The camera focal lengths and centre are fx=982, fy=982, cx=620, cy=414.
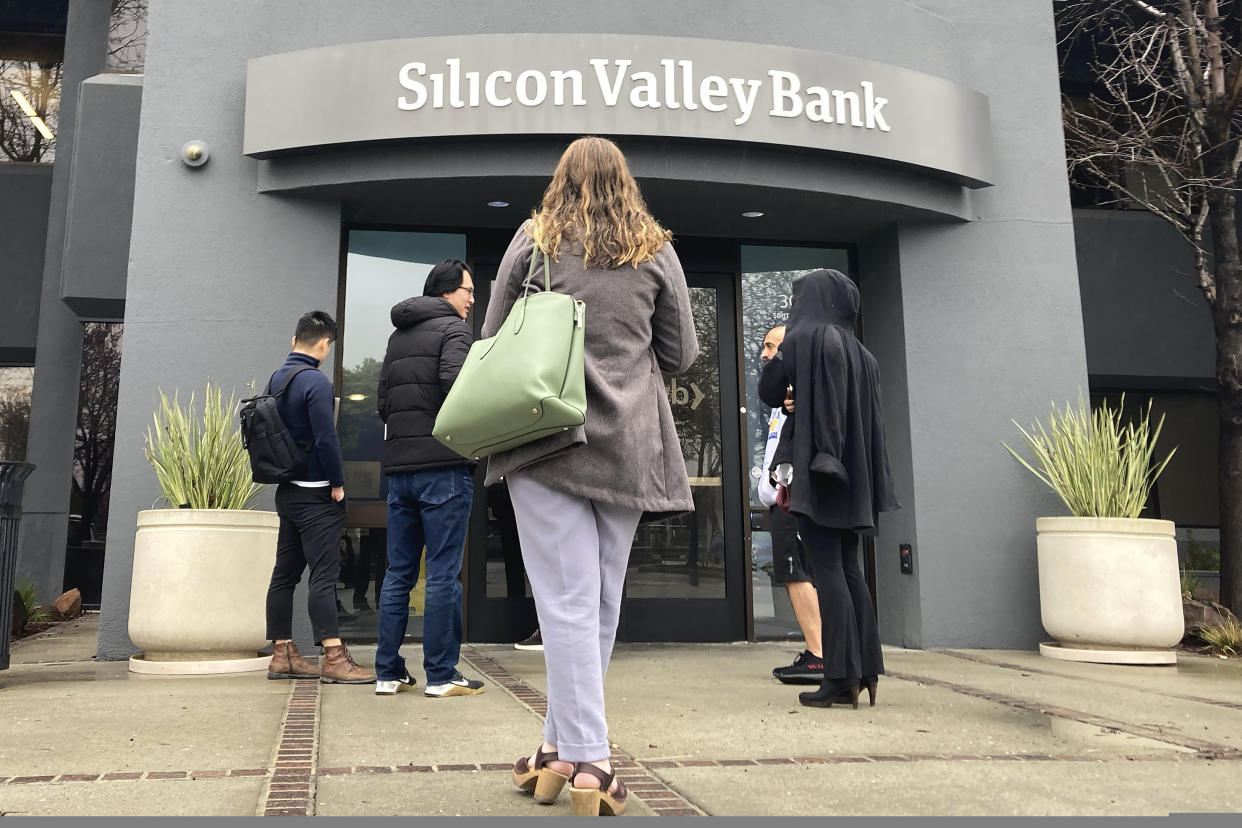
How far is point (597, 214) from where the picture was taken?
2.66 meters

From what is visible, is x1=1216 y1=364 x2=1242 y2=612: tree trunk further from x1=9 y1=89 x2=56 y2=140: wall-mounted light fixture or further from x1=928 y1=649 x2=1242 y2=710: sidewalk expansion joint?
x1=9 y1=89 x2=56 y2=140: wall-mounted light fixture

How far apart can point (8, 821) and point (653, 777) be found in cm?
161

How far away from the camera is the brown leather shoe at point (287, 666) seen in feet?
16.2

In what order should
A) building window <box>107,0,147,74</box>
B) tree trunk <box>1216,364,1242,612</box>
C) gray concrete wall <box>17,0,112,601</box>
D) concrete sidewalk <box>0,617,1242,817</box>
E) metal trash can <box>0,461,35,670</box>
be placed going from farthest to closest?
gray concrete wall <box>17,0,112,601</box> < building window <box>107,0,147,74</box> < tree trunk <box>1216,364,1242,612</box> < metal trash can <box>0,461,35,670</box> < concrete sidewalk <box>0,617,1242,817</box>

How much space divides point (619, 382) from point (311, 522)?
107 inches

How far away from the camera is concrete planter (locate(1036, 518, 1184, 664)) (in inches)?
230

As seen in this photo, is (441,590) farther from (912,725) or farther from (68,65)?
(68,65)

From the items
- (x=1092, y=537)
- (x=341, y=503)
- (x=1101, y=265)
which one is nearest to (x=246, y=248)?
(x=341, y=503)

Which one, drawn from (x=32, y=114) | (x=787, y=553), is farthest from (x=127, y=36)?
(x=787, y=553)

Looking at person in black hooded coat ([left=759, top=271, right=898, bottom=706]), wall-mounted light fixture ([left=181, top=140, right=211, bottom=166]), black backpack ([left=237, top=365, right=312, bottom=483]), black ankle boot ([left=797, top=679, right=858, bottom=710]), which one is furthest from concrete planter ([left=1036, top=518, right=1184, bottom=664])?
wall-mounted light fixture ([left=181, top=140, right=211, bottom=166])

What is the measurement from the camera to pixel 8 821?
2254mm

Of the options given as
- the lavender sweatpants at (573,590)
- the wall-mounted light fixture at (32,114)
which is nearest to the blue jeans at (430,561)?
the lavender sweatpants at (573,590)

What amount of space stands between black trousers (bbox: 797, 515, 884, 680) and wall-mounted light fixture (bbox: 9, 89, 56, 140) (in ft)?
31.4

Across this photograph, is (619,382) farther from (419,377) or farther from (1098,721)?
(1098,721)
